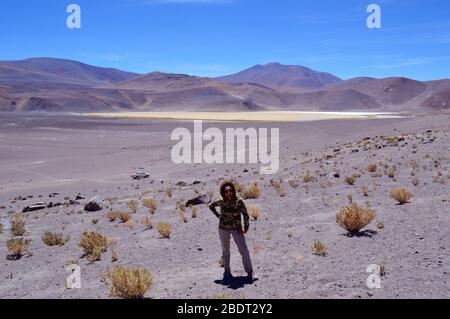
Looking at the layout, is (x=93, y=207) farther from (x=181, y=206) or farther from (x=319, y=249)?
(x=319, y=249)

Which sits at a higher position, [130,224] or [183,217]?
[183,217]

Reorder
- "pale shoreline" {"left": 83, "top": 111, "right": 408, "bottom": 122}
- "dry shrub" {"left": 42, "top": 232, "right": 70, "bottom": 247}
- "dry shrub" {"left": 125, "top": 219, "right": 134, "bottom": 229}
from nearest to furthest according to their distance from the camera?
"dry shrub" {"left": 42, "top": 232, "right": 70, "bottom": 247}, "dry shrub" {"left": 125, "top": 219, "right": 134, "bottom": 229}, "pale shoreline" {"left": 83, "top": 111, "right": 408, "bottom": 122}

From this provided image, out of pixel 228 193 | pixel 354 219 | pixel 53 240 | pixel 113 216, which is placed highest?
pixel 228 193

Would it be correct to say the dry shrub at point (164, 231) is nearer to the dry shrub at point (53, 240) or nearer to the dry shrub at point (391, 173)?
the dry shrub at point (53, 240)

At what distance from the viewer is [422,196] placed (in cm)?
1052

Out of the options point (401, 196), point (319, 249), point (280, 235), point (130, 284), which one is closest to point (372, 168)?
point (401, 196)

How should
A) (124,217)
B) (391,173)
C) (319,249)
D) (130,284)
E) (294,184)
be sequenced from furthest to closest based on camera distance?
1. (294,184)
2. (391,173)
3. (124,217)
4. (319,249)
5. (130,284)

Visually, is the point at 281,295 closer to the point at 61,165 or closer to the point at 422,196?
the point at 422,196

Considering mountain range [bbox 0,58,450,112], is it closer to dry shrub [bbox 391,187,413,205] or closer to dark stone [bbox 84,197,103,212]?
dark stone [bbox 84,197,103,212]

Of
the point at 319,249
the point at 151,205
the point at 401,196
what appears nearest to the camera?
the point at 319,249

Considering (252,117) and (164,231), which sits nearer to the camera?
(164,231)

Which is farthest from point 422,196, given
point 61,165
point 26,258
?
point 61,165

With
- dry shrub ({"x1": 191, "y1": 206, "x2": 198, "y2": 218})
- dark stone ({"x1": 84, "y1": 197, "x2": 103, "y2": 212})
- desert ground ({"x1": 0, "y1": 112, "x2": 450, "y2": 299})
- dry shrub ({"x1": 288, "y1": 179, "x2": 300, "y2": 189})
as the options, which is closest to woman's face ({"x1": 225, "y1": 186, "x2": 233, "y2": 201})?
desert ground ({"x1": 0, "y1": 112, "x2": 450, "y2": 299})

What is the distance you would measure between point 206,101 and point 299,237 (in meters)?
138
